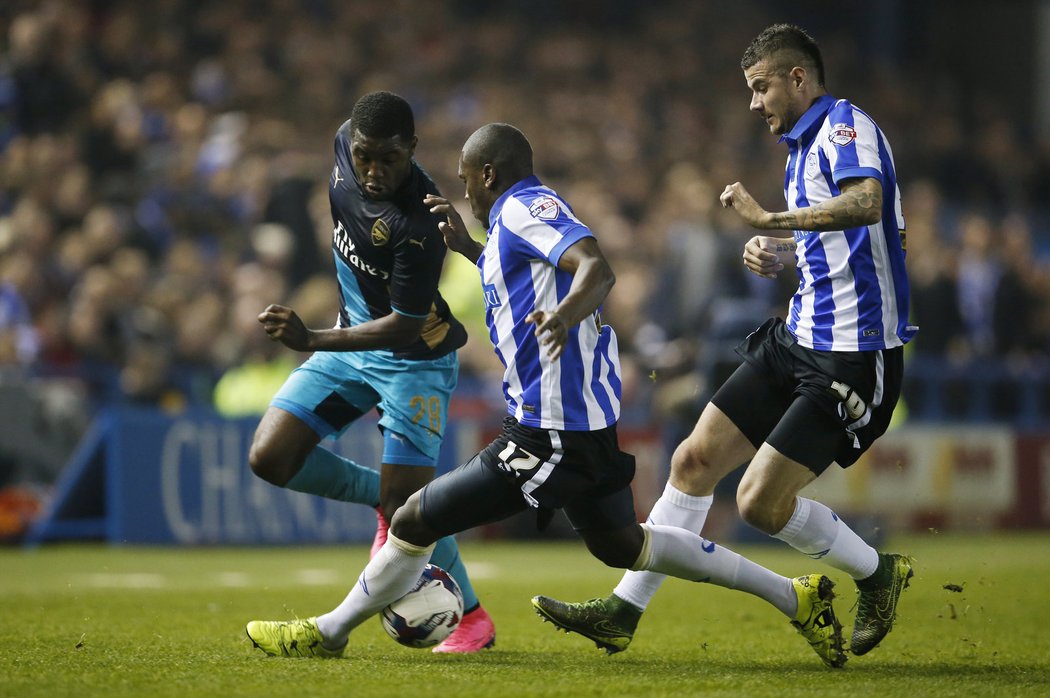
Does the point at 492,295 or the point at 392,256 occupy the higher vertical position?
the point at 392,256

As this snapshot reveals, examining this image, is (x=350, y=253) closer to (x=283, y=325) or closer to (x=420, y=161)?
(x=283, y=325)

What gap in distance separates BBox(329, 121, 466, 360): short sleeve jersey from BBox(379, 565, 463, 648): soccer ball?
1.20m

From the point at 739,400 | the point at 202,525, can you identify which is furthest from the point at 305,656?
the point at 202,525

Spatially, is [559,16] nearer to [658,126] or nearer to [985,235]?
[658,126]

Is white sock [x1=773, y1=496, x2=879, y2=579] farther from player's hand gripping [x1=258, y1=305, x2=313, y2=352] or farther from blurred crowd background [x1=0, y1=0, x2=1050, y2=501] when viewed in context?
blurred crowd background [x1=0, y1=0, x2=1050, y2=501]

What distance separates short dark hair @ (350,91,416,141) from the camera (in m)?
6.23

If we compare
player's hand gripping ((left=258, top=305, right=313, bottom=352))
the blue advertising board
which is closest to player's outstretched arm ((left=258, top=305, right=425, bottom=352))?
player's hand gripping ((left=258, top=305, right=313, bottom=352))

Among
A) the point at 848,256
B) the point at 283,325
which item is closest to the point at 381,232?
the point at 283,325

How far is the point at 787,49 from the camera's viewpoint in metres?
6.20

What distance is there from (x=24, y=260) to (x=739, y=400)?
8437mm

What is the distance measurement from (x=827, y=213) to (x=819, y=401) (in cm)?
81

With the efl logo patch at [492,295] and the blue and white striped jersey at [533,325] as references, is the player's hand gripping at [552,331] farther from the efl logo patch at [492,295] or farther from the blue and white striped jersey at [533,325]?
the efl logo patch at [492,295]

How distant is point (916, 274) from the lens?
1591 centimetres

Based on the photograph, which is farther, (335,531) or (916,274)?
(916,274)
